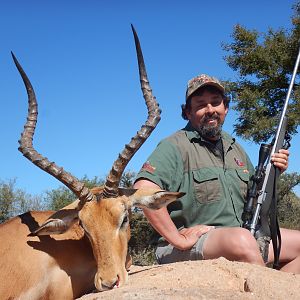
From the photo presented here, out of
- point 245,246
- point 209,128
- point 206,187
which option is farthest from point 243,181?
point 245,246

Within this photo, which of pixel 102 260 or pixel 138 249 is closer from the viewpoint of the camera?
pixel 102 260

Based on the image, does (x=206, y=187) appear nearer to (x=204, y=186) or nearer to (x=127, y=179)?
(x=204, y=186)

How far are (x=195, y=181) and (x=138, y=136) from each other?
0.94 m

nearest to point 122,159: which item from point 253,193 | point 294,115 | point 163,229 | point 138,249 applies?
point 163,229

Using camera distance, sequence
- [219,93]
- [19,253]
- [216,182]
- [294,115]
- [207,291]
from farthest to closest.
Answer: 1. [294,115]
2. [219,93]
3. [216,182]
4. [19,253]
5. [207,291]

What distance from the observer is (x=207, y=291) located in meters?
3.99

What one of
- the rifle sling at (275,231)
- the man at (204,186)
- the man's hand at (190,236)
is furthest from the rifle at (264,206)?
the man's hand at (190,236)

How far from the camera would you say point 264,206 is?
6.03 m

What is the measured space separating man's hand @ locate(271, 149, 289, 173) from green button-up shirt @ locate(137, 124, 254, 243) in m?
0.47

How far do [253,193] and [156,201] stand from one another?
4.60 ft

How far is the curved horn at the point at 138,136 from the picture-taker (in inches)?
201

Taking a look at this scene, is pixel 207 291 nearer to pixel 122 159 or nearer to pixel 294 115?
pixel 122 159

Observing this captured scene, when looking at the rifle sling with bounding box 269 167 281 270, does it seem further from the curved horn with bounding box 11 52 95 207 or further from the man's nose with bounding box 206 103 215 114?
the curved horn with bounding box 11 52 95 207

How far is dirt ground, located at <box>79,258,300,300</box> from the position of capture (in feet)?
12.9
